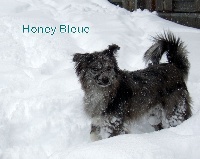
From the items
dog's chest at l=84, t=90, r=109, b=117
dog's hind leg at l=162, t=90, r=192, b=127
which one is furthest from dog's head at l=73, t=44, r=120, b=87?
dog's hind leg at l=162, t=90, r=192, b=127

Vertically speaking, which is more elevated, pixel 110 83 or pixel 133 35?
pixel 133 35

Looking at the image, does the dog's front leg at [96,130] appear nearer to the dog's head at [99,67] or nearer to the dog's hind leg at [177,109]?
the dog's head at [99,67]

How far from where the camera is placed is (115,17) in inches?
384

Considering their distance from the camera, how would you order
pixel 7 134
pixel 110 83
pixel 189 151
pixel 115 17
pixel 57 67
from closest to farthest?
1. pixel 189 151
2. pixel 110 83
3. pixel 7 134
4. pixel 57 67
5. pixel 115 17

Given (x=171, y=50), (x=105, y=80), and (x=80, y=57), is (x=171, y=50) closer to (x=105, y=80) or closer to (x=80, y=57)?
(x=105, y=80)

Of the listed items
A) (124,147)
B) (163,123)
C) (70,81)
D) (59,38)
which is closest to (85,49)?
(59,38)

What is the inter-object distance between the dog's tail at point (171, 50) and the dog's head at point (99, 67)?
79cm

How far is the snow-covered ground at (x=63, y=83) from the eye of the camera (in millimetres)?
3246

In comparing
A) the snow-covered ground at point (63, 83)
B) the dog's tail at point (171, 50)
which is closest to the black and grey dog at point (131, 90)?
the dog's tail at point (171, 50)

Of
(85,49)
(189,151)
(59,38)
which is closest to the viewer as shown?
(189,151)

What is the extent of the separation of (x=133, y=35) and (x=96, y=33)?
1015 millimetres

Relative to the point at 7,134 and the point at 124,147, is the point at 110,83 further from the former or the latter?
the point at 7,134

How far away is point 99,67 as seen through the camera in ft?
13.3

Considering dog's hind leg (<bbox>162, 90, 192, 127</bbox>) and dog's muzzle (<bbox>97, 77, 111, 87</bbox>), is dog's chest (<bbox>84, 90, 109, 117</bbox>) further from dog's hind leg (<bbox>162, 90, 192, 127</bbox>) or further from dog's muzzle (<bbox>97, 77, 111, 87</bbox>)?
dog's hind leg (<bbox>162, 90, 192, 127</bbox>)
